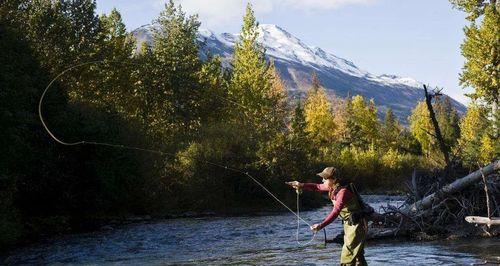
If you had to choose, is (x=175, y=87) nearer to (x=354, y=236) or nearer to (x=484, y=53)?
(x=484, y=53)

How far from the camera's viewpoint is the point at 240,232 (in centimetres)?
2450

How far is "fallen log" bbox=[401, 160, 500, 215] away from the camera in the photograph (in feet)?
60.5

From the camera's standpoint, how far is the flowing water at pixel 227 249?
51.7 ft

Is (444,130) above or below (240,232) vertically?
above

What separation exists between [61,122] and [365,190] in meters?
35.4

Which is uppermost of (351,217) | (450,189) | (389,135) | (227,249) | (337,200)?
(389,135)

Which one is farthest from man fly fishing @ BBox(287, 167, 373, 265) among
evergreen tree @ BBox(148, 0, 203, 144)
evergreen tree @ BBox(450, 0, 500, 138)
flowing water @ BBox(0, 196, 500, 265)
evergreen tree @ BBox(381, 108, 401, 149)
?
evergreen tree @ BBox(381, 108, 401, 149)

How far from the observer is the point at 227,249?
1939 cm

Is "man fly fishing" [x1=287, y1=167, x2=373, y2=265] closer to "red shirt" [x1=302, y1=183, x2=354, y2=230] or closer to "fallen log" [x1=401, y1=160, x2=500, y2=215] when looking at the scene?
"red shirt" [x1=302, y1=183, x2=354, y2=230]

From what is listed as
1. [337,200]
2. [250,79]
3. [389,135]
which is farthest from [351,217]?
[389,135]

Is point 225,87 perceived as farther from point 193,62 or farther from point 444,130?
point 444,130

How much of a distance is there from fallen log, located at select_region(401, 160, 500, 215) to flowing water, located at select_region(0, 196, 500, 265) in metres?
1.58

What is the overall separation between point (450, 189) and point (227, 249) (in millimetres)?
7607

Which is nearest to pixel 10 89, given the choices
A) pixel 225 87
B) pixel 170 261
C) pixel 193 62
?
pixel 170 261
